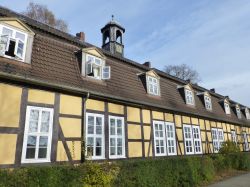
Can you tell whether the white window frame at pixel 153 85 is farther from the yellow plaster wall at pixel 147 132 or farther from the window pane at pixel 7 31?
the window pane at pixel 7 31

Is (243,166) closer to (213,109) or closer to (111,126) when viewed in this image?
(213,109)

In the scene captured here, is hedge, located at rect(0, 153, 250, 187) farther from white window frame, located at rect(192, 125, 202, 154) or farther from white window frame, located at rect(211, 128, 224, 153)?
white window frame, located at rect(211, 128, 224, 153)

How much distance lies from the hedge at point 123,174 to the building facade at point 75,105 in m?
1.44

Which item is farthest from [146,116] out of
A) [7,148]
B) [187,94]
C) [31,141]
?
[7,148]

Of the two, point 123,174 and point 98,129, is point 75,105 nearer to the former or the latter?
point 98,129

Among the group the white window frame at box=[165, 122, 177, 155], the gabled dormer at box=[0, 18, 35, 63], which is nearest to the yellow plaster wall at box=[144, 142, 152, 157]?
the white window frame at box=[165, 122, 177, 155]

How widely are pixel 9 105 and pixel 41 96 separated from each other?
121 cm

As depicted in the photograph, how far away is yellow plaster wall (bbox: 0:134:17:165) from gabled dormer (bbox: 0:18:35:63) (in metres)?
2.82

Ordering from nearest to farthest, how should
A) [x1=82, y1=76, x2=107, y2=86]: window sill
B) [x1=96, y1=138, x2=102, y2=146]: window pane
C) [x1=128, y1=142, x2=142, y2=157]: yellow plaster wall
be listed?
[x1=96, y1=138, x2=102, y2=146]: window pane → [x1=82, y1=76, x2=107, y2=86]: window sill → [x1=128, y1=142, x2=142, y2=157]: yellow plaster wall

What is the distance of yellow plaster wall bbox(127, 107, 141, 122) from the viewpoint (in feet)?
37.8

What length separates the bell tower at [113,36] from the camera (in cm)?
1767

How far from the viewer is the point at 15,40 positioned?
8.21 metres

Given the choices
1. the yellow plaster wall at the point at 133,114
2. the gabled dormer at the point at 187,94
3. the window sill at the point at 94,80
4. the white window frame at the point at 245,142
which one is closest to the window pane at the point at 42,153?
the window sill at the point at 94,80

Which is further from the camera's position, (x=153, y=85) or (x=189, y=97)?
(x=189, y=97)
